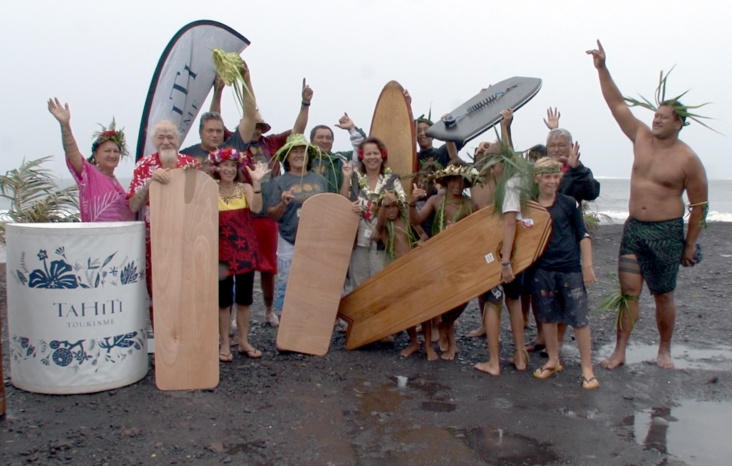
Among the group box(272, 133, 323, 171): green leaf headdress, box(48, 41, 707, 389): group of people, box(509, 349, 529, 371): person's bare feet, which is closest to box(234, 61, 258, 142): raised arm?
box(48, 41, 707, 389): group of people

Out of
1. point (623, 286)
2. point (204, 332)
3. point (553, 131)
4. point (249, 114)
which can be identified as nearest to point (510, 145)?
point (553, 131)

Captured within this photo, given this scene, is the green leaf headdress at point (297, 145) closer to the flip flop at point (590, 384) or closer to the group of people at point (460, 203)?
the group of people at point (460, 203)

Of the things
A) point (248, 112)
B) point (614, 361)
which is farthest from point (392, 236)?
point (614, 361)

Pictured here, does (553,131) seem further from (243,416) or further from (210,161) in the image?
(243,416)

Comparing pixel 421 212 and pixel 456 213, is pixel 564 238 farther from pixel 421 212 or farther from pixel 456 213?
pixel 421 212

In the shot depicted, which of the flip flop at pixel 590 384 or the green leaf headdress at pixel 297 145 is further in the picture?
the green leaf headdress at pixel 297 145

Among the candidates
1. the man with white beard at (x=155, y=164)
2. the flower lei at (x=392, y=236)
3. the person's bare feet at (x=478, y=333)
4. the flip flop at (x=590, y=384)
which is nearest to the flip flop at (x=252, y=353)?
the man with white beard at (x=155, y=164)

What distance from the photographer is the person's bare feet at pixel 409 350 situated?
5.55 m

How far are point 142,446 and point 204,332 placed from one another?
1.15 metres

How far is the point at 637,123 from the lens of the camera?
550cm

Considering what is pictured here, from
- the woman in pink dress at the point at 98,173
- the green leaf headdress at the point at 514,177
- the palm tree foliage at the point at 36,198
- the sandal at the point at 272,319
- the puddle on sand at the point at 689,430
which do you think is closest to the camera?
the puddle on sand at the point at 689,430

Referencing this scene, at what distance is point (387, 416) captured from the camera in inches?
167

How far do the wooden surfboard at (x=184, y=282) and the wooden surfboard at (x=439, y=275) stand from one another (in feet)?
4.58

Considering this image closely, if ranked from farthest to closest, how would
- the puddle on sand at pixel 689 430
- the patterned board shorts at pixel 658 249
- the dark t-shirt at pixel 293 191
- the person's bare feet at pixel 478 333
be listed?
the person's bare feet at pixel 478 333, the dark t-shirt at pixel 293 191, the patterned board shorts at pixel 658 249, the puddle on sand at pixel 689 430
